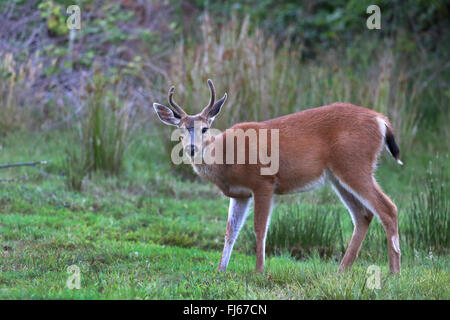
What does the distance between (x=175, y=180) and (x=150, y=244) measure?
9.65 ft

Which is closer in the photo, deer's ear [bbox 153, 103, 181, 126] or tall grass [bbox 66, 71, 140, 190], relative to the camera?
deer's ear [bbox 153, 103, 181, 126]

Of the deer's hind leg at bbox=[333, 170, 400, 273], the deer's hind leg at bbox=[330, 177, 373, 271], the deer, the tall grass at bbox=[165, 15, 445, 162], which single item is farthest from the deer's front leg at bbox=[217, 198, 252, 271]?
the tall grass at bbox=[165, 15, 445, 162]

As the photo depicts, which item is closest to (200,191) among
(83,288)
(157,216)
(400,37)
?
(157,216)

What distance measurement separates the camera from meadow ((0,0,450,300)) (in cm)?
559

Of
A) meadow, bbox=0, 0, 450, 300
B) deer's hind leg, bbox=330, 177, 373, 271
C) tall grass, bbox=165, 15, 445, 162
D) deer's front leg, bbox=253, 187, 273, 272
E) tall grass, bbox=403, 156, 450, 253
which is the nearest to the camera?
meadow, bbox=0, 0, 450, 300

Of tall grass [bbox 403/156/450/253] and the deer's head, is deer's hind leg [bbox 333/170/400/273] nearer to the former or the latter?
tall grass [bbox 403/156/450/253]

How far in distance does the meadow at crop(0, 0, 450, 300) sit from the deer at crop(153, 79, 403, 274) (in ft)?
1.55

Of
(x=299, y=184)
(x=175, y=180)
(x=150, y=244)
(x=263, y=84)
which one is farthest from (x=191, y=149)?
(x=263, y=84)

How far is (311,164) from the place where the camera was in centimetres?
639

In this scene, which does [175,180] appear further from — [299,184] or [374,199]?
[374,199]

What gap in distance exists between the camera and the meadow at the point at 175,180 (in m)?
5.59

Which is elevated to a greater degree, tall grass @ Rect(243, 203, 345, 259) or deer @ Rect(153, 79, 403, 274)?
deer @ Rect(153, 79, 403, 274)
